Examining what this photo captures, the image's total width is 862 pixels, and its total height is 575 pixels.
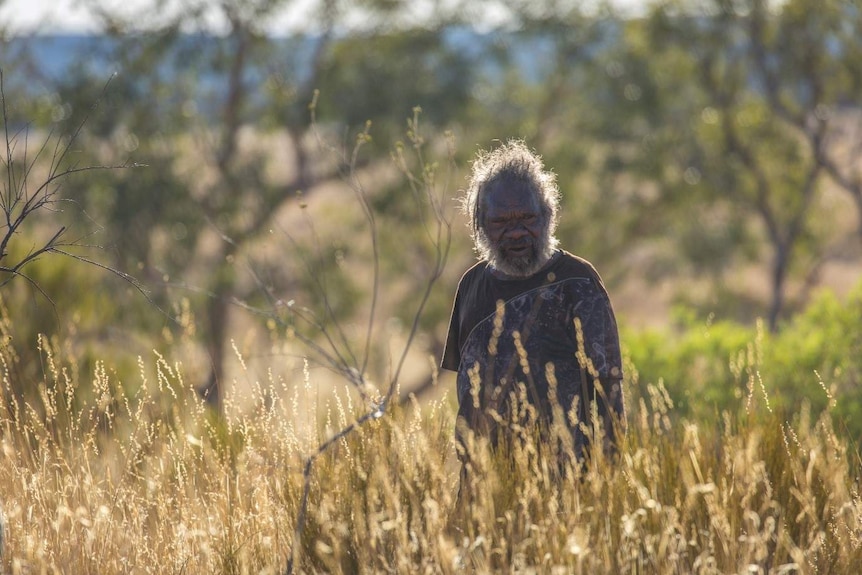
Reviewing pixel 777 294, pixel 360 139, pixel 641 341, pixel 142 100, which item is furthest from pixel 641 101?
pixel 360 139

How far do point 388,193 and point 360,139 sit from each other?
1431 cm

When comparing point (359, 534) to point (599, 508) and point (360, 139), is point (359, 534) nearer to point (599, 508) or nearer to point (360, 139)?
point (599, 508)

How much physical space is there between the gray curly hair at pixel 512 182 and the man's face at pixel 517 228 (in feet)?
0.09

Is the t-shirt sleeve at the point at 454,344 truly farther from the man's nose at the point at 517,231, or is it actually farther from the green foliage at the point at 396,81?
the green foliage at the point at 396,81

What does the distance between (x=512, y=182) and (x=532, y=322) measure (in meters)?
0.46

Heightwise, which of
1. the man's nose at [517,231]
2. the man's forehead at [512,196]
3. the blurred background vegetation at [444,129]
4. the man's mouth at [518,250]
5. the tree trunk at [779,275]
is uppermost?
the blurred background vegetation at [444,129]

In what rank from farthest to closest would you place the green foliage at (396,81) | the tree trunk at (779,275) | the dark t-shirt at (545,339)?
the tree trunk at (779,275)
the green foliage at (396,81)
the dark t-shirt at (545,339)

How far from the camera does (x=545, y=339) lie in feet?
12.0

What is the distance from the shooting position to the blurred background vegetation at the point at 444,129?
56.2 feet

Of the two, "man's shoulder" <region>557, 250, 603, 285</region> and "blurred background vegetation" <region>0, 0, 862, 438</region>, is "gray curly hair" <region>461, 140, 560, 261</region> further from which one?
"blurred background vegetation" <region>0, 0, 862, 438</region>

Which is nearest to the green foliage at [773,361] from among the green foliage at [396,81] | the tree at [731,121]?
the green foliage at [396,81]

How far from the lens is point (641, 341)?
8977 mm

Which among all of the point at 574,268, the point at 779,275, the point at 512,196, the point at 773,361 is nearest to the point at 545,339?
the point at 574,268

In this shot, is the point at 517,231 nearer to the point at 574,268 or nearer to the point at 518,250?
the point at 518,250
